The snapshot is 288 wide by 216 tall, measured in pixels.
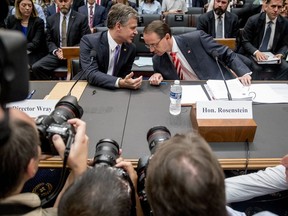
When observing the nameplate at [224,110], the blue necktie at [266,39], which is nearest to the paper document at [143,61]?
the blue necktie at [266,39]

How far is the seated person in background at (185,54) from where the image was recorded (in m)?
2.28

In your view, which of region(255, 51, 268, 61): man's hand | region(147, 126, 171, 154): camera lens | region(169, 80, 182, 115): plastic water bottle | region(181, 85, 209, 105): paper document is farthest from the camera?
region(255, 51, 268, 61): man's hand

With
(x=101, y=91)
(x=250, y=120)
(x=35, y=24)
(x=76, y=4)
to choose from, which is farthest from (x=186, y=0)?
(x=250, y=120)

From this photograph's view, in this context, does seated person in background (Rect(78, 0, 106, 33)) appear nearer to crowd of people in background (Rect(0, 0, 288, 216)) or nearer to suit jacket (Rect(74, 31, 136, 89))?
crowd of people in background (Rect(0, 0, 288, 216))

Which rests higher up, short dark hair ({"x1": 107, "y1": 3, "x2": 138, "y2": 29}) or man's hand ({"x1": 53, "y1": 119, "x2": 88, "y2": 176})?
short dark hair ({"x1": 107, "y1": 3, "x2": 138, "y2": 29})

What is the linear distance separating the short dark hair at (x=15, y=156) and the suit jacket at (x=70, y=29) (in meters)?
2.82

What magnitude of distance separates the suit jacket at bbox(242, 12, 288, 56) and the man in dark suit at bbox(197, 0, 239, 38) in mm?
251

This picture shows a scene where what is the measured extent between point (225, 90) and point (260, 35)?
1852 mm

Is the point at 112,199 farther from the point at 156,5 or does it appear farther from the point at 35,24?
the point at 156,5

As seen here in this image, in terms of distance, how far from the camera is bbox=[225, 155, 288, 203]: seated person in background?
130 centimetres

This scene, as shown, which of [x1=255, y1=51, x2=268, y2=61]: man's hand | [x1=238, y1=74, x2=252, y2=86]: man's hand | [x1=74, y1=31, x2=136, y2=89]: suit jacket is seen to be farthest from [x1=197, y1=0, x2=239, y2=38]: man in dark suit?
[x1=238, y1=74, x2=252, y2=86]: man's hand

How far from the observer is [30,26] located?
3537 millimetres

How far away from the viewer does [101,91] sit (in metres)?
1.95

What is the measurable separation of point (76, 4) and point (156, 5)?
109 centimetres
